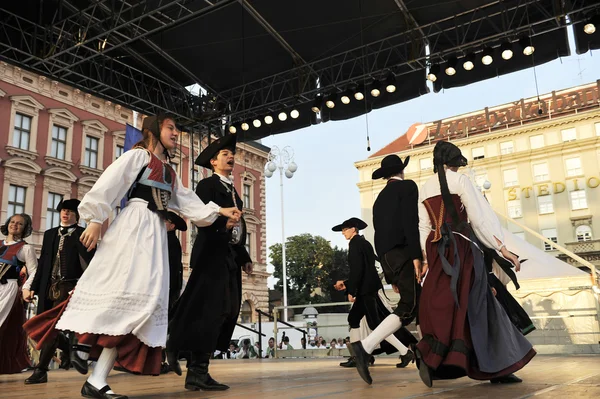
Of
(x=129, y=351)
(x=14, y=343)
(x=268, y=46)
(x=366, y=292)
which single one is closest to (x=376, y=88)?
(x=268, y=46)

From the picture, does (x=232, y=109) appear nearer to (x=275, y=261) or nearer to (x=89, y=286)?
(x=89, y=286)

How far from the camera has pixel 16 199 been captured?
68.4ft

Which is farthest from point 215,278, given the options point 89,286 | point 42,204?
point 42,204

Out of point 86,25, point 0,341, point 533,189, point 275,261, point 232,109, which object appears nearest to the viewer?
point 0,341

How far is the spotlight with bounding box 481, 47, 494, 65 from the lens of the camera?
1017 cm

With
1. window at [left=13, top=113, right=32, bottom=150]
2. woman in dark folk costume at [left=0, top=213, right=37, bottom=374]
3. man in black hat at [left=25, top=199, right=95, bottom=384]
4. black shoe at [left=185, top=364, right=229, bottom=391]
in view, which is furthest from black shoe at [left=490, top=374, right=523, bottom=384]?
window at [left=13, top=113, right=32, bottom=150]

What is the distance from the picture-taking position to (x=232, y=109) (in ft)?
42.1

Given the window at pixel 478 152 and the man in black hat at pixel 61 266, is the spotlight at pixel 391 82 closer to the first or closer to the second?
the man in black hat at pixel 61 266

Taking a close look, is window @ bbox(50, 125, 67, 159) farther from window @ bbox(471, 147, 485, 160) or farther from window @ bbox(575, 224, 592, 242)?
window @ bbox(575, 224, 592, 242)

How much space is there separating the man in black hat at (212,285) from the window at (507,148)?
142 ft

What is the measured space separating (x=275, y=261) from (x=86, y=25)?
174 ft

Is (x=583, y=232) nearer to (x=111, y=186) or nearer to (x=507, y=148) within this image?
(x=507, y=148)

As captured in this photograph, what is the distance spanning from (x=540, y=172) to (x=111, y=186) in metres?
44.2

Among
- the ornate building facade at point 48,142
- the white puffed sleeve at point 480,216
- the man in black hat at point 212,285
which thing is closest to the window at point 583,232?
the ornate building facade at point 48,142
